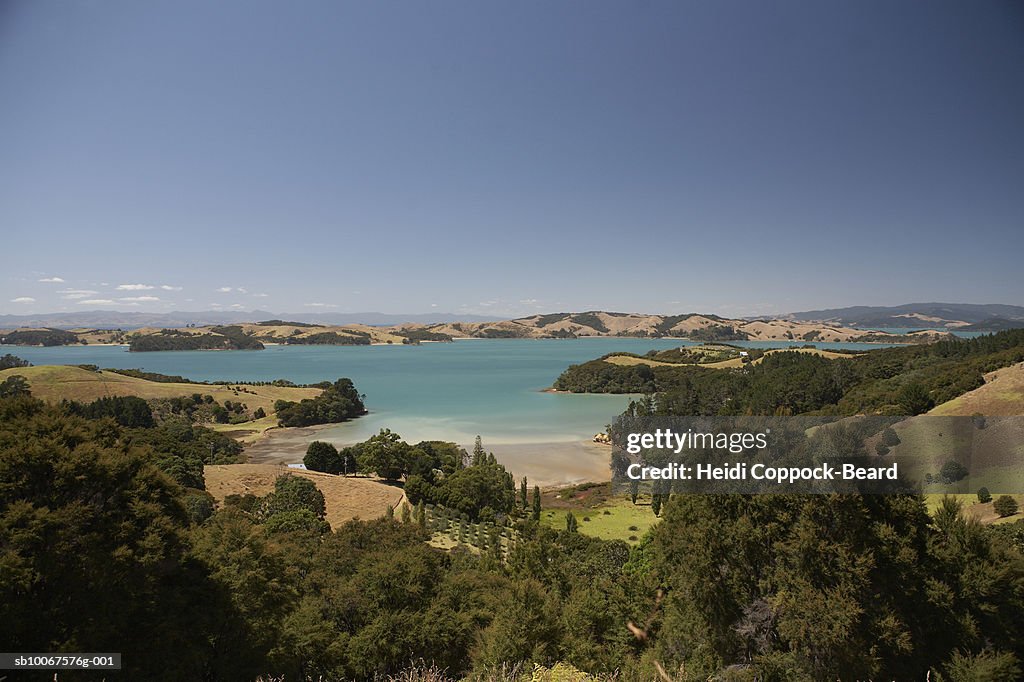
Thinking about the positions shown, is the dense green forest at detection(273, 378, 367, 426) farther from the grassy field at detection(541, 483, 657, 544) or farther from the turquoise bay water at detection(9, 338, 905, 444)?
the grassy field at detection(541, 483, 657, 544)

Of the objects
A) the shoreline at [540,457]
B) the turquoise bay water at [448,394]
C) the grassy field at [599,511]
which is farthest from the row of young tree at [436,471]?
the turquoise bay water at [448,394]

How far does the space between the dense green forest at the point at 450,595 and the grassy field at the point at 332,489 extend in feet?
A: 51.2

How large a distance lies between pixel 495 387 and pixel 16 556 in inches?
3254

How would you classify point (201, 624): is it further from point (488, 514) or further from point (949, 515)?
point (488, 514)

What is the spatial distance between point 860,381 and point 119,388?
3642 inches

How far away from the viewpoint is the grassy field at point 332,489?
2653 centimetres

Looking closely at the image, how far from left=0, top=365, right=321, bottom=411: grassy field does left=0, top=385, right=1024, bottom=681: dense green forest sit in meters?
61.6

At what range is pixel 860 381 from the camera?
56.5 m

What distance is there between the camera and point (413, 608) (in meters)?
10.7

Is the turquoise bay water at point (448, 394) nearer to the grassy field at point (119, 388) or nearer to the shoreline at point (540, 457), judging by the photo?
the shoreline at point (540, 457)

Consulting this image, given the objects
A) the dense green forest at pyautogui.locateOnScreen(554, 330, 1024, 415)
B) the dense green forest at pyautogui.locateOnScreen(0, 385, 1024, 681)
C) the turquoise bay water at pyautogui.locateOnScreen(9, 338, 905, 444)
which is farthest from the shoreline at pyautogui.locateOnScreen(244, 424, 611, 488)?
the dense green forest at pyautogui.locateOnScreen(0, 385, 1024, 681)

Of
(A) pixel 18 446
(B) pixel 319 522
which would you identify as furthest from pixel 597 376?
(A) pixel 18 446

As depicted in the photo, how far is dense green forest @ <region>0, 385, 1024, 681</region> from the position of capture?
645 cm

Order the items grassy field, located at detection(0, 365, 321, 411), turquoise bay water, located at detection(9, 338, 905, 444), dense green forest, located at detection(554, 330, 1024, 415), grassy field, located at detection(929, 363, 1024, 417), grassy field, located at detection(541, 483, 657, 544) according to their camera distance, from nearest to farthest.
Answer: grassy field, located at detection(541, 483, 657, 544) → grassy field, located at detection(929, 363, 1024, 417) → dense green forest, located at detection(554, 330, 1024, 415) → turquoise bay water, located at detection(9, 338, 905, 444) → grassy field, located at detection(0, 365, 321, 411)
